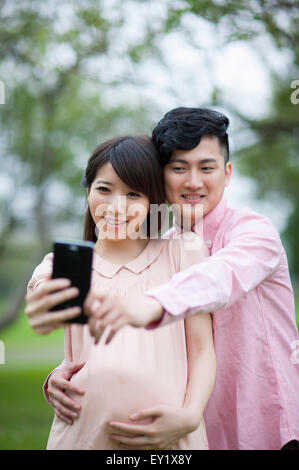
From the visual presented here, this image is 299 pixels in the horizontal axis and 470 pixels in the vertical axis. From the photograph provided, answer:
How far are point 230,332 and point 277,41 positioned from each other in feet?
15.4

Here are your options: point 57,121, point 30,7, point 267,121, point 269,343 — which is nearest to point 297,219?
point 57,121

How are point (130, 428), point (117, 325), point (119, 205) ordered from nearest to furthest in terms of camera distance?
point (117, 325), point (130, 428), point (119, 205)

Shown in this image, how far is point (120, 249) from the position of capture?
7.54 feet

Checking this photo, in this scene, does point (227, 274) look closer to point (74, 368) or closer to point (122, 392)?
point (122, 392)

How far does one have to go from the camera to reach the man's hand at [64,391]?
2006 millimetres

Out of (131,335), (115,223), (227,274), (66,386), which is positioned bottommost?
(66,386)

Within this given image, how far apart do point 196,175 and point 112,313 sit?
0.96 m

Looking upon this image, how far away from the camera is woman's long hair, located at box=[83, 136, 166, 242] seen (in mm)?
2164

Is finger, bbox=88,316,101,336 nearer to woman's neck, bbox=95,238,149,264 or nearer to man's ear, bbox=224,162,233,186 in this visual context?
woman's neck, bbox=95,238,149,264

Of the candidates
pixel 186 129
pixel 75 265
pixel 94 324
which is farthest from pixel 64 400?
pixel 186 129

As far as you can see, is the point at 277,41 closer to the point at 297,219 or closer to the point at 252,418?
the point at 252,418

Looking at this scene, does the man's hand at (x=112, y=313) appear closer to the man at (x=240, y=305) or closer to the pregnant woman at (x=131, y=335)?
the pregnant woman at (x=131, y=335)

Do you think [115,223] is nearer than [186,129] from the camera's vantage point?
Yes

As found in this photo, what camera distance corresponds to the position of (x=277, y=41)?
6.07 m
